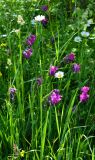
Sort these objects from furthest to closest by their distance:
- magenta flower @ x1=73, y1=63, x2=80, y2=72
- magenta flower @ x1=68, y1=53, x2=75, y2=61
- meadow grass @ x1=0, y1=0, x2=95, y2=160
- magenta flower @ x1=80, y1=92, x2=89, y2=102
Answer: magenta flower @ x1=68, y1=53, x2=75, y2=61
magenta flower @ x1=73, y1=63, x2=80, y2=72
magenta flower @ x1=80, y1=92, x2=89, y2=102
meadow grass @ x1=0, y1=0, x2=95, y2=160

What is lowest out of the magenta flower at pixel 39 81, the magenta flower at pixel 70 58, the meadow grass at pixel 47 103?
the meadow grass at pixel 47 103

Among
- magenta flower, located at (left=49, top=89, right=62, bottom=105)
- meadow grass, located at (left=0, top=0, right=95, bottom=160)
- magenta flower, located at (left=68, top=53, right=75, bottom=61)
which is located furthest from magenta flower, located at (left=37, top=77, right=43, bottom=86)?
→ magenta flower, located at (left=68, top=53, right=75, bottom=61)

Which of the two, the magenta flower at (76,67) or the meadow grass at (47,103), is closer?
the meadow grass at (47,103)

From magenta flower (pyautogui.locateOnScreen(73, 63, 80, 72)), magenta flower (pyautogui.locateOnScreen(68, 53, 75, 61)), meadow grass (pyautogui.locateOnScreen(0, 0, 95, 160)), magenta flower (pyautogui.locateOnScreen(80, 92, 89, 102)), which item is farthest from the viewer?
magenta flower (pyautogui.locateOnScreen(68, 53, 75, 61))

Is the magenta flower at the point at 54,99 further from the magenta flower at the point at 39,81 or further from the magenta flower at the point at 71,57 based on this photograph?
the magenta flower at the point at 71,57

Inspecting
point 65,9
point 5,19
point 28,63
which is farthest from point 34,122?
point 65,9

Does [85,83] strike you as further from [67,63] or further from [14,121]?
[14,121]

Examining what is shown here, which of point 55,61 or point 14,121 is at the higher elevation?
point 55,61

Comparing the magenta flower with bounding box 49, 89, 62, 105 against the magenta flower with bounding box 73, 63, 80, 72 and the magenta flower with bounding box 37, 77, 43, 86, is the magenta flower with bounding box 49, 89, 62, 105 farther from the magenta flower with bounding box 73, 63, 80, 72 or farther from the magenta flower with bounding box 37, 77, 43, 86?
the magenta flower with bounding box 73, 63, 80, 72

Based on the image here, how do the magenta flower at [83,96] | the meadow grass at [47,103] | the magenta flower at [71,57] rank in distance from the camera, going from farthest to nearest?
the magenta flower at [71,57]
the magenta flower at [83,96]
the meadow grass at [47,103]

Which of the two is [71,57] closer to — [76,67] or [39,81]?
[76,67]

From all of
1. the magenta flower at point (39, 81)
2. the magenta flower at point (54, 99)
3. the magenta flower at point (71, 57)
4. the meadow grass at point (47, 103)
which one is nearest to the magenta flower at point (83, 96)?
the meadow grass at point (47, 103)

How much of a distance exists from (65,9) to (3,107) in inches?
58.0

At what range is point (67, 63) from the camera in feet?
8.22
